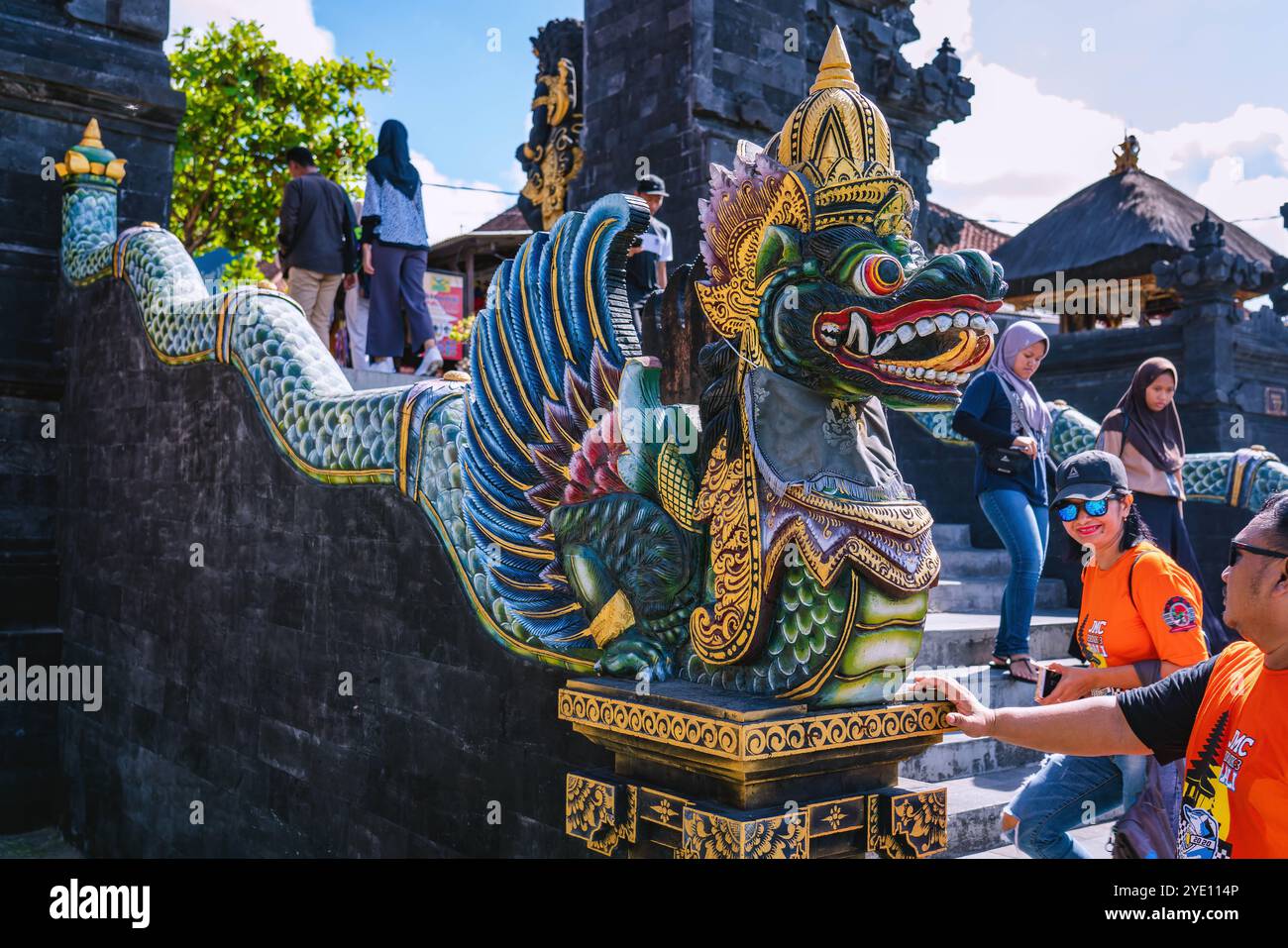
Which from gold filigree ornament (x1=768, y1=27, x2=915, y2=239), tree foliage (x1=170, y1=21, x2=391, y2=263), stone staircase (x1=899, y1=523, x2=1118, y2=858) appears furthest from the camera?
tree foliage (x1=170, y1=21, x2=391, y2=263)

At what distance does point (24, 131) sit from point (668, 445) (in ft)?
24.3

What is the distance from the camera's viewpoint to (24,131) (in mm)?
8555

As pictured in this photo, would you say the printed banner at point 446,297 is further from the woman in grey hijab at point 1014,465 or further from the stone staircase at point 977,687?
the woman in grey hijab at point 1014,465

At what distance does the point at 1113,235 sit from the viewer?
15.3m

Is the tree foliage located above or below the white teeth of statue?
above

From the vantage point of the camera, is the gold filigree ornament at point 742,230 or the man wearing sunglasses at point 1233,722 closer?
the man wearing sunglasses at point 1233,722

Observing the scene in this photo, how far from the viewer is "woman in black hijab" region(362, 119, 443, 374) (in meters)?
8.48

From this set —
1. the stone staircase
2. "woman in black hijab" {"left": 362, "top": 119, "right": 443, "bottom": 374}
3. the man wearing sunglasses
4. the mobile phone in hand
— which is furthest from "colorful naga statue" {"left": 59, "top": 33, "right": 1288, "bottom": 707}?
"woman in black hijab" {"left": 362, "top": 119, "right": 443, "bottom": 374}

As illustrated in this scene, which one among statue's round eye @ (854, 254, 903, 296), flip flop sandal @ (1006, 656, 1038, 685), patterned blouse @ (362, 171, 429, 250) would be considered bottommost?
flip flop sandal @ (1006, 656, 1038, 685)

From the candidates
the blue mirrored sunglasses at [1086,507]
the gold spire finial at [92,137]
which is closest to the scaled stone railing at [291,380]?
the gold spire finial at [92,137]

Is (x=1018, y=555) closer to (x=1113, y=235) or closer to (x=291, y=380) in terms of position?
(x=291, y=380)

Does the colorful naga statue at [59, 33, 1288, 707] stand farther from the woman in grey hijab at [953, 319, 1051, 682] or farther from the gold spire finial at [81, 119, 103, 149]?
the gold spire finial at [81, 119, 103, 149]

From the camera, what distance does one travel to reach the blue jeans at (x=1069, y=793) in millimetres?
3621

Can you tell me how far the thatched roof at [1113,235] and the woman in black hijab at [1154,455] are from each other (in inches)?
398
